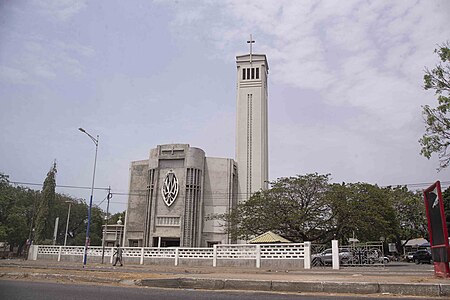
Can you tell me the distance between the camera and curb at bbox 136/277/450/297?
28.3 ft

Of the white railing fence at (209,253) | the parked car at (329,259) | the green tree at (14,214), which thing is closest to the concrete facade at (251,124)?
the green tree at (14,214)

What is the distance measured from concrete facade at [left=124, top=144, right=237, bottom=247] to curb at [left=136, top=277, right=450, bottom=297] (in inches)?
1557

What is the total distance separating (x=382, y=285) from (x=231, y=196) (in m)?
45.9

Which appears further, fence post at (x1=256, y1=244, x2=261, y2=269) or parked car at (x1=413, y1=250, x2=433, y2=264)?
parked car at (x1=413, y1=250, x2=433, y2=264)

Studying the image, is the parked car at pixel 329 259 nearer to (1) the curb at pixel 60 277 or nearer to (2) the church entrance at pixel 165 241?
(1) the curb at pixel 60 277

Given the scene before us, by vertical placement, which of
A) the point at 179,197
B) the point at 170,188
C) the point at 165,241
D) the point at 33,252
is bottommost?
the point at 33,252

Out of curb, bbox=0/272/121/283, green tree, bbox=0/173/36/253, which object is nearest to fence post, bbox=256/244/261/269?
curb, bbox=0/272/121/283

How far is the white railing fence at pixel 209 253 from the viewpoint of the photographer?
2298cm

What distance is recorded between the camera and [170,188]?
172ft

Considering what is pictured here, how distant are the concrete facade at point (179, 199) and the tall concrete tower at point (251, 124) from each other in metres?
6.58

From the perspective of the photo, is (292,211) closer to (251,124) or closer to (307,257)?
(307,257)

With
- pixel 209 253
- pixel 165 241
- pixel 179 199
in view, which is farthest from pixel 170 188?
pixel 209 253

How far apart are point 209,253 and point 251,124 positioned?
4221 centimetres

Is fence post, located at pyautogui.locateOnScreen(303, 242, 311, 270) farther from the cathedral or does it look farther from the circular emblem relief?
the circular emblem relief
